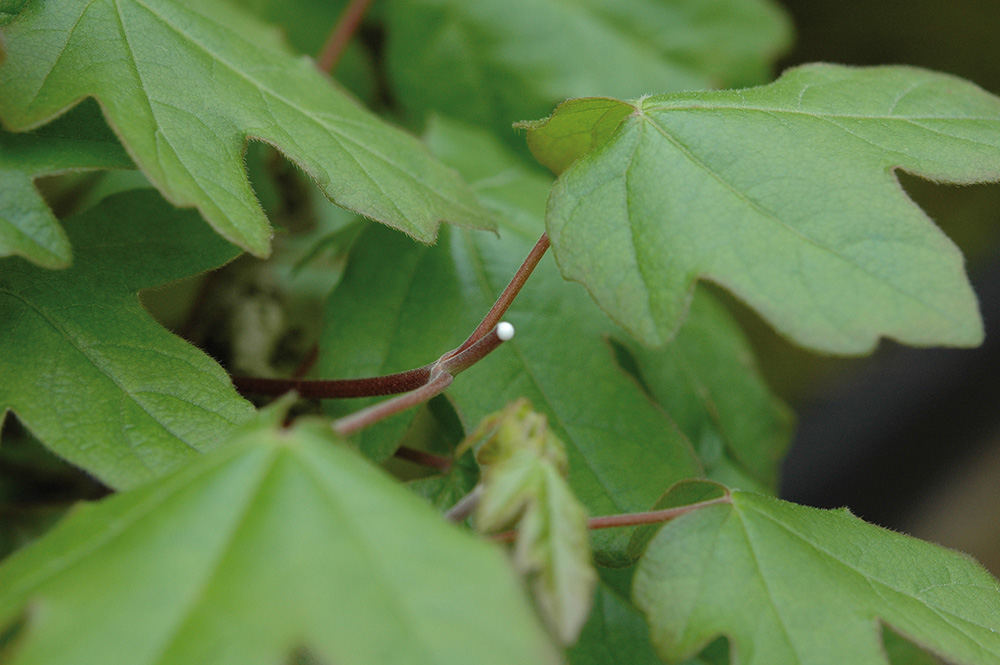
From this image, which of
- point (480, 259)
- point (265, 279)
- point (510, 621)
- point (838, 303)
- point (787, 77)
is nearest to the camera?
point (510, 621)

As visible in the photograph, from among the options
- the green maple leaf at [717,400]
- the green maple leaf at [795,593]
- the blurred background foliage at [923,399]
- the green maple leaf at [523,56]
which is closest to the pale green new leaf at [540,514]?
the green maple leaf at [795,593]

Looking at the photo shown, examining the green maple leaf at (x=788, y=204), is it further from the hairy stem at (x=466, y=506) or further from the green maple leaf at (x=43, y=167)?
the green maple leaf at (x=43, y=167)

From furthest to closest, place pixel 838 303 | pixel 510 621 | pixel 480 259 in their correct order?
pixel 480 259 < pixel 838 303 < pixel 510 621

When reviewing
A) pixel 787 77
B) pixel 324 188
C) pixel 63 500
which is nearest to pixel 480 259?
pixel 324 188

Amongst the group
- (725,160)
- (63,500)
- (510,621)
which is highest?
(725,160)

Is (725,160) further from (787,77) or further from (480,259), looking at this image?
(480,259)

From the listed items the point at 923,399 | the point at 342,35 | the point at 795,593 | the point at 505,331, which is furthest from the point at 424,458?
the point at 923,399

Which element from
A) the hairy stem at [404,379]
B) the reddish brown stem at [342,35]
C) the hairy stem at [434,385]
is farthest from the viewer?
the reddish brown stem at [342,35]

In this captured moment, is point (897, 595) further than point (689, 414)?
No
